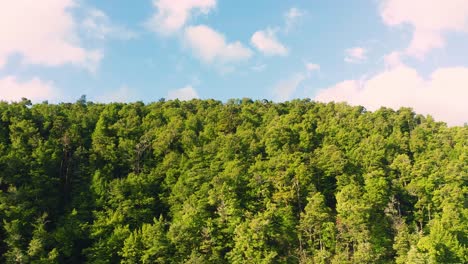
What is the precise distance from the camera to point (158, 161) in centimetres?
8256

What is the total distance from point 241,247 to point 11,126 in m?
51.3

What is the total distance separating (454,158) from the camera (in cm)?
8106

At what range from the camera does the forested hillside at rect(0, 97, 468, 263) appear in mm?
55906

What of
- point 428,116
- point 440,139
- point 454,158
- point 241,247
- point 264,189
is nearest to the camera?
point 241,247

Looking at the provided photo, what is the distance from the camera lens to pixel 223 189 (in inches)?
2514

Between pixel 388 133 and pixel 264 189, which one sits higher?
pixel 388 133

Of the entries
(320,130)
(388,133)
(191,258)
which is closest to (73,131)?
(191,258)

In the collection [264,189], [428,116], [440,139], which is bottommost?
[264,189]

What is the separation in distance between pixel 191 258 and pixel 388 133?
63.0 meters

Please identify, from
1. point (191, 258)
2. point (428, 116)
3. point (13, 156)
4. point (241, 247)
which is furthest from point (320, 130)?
point (13, 156)

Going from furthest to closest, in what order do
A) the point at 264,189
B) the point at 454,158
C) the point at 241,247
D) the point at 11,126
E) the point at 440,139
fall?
the point at 440,139
the point at 454,158
the point at 11,126
the point at 264,189
the point at 241,247

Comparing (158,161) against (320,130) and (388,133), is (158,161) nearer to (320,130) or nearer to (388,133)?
(320,130)

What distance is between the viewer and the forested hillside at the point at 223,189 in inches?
2201

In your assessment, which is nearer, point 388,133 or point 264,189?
point 264,189
